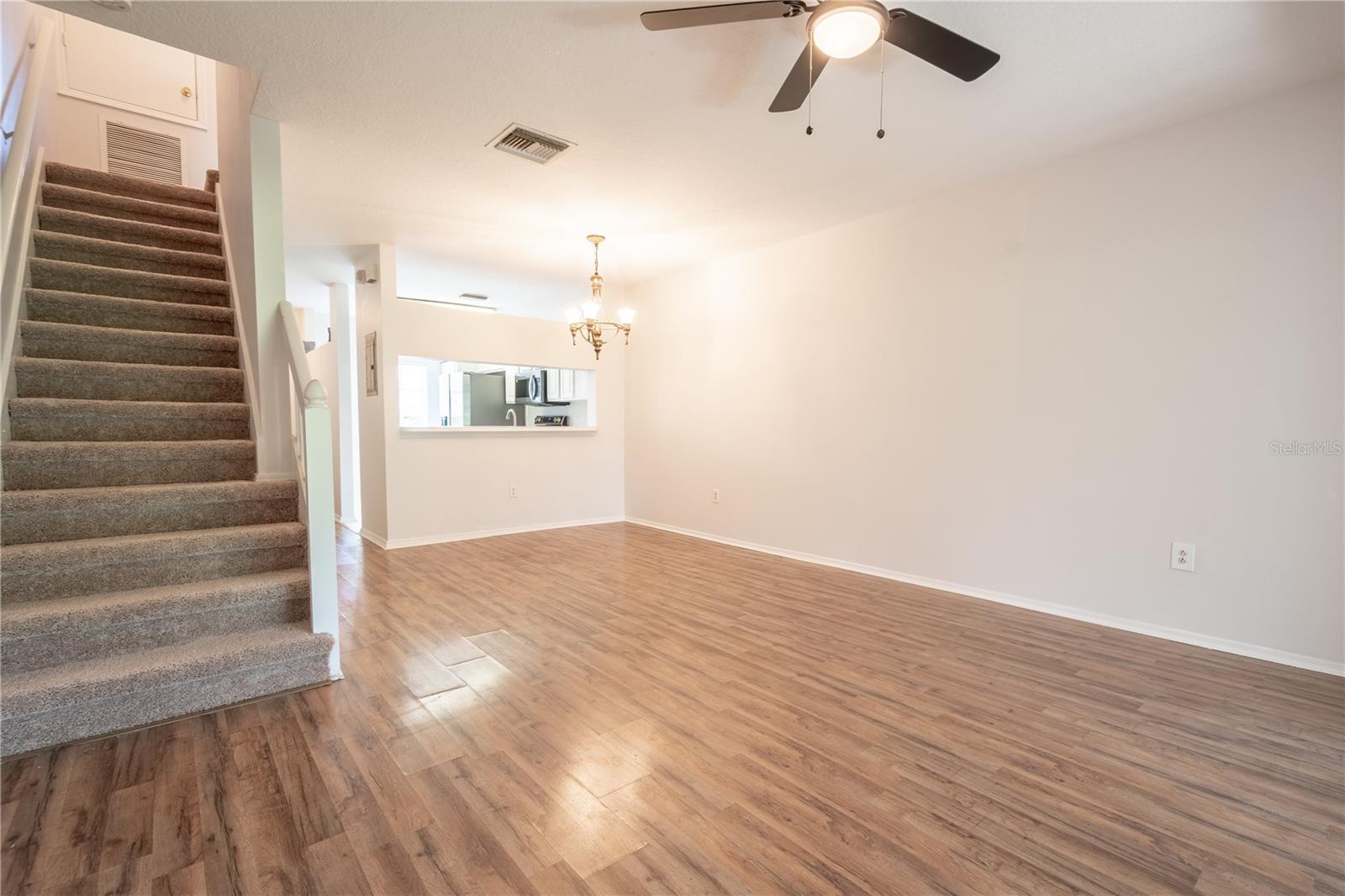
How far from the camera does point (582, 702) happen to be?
7.57ft

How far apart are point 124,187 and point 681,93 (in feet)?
14.3

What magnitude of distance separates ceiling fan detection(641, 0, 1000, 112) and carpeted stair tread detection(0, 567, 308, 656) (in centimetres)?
271

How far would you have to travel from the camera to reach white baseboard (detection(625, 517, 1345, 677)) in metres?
2.69

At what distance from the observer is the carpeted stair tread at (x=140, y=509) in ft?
7.73

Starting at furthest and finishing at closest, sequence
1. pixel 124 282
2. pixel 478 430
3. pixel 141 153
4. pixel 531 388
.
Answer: pixel 531 388
pixel 478 430
pixel 141 153
pixel 124 282

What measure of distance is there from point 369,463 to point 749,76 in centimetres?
481

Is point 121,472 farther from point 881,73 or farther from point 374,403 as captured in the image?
point 881,73

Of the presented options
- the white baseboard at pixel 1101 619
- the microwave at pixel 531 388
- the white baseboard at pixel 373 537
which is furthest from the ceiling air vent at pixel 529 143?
the microwave at pixel 531 388

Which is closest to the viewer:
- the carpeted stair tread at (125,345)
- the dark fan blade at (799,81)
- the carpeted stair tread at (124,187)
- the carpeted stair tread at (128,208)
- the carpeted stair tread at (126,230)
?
the dark fan blade at (799,81)

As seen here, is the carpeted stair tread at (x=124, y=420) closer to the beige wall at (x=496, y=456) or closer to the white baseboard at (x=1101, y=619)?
the beige wall at (x=496, y=456)

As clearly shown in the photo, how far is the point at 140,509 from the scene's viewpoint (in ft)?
8.39

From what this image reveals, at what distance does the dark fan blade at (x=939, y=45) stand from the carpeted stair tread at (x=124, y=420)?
3525 mm

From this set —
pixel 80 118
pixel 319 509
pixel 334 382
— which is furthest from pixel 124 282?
pixel 334 382

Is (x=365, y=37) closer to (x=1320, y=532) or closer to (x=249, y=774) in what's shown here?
(x=249, y=774)
